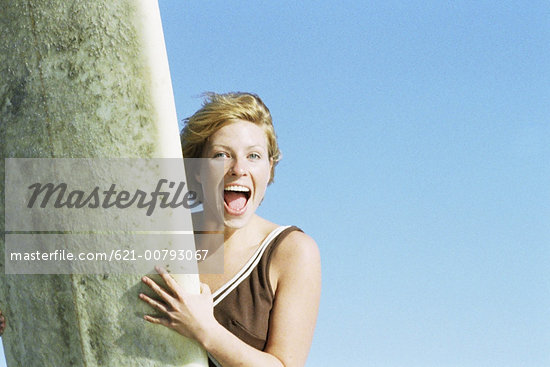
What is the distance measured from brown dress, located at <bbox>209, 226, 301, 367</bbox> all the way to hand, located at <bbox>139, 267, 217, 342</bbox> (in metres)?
0.34

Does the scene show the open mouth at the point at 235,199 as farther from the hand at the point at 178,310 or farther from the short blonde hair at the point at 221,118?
the hand at the point at 178,310

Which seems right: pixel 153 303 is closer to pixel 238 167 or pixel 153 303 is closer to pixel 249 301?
pixel 249 301

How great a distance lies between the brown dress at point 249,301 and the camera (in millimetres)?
3244

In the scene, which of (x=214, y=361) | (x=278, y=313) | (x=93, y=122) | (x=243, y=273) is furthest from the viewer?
(x=243, y=273)

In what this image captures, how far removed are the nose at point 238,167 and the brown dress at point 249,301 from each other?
366 mm

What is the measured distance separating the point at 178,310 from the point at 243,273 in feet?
1.74

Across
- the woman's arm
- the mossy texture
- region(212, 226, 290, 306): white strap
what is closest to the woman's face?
region(212, 226, 290, 306): white strap

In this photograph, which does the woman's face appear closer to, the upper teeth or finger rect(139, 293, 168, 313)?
the upper teeth

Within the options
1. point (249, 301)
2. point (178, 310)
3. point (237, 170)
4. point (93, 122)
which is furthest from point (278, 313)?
point (93, 122)

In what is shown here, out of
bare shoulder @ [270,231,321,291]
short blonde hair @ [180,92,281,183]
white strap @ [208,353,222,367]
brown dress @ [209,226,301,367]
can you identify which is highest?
short blonde hair @ [180,92,281,183]

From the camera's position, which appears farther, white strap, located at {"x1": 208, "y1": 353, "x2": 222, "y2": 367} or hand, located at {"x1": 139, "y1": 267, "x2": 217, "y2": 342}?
white strap, located at {"x1": 208, "y1": 353, "x2": 222, "y2": 367}

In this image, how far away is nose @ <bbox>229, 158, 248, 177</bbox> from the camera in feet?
11.1

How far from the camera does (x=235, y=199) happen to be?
A: 3.45m

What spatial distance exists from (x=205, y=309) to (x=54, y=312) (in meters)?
0.64
